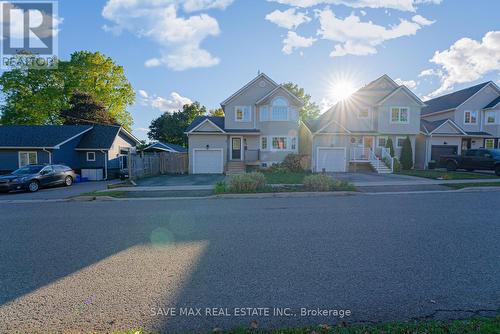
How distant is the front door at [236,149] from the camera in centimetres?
2283

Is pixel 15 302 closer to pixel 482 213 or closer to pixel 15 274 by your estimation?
pixel 15 274

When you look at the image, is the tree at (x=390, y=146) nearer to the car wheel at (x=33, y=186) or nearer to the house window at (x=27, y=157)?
the car wheel at (x=33, y=186)

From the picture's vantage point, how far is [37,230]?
6.10 m

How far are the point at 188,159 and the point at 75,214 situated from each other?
1500 cm

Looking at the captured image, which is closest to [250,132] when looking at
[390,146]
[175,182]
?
[175,182]

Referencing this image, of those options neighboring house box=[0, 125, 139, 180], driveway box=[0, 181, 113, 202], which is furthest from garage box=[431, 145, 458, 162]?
driveway box=[0, 181, 113, 202]

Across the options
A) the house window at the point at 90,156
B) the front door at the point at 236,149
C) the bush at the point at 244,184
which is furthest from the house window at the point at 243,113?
the house window at the point at 90,156

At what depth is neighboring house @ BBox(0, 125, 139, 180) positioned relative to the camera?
1969 cm

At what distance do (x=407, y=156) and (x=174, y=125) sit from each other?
40.1 m

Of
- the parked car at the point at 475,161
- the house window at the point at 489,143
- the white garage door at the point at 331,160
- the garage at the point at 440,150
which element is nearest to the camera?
the parked car at the point at 475,161

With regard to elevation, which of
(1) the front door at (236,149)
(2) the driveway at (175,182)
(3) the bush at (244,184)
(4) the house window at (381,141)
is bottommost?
(2) the driveway at (175,182)

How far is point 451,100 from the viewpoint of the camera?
91.0 ft

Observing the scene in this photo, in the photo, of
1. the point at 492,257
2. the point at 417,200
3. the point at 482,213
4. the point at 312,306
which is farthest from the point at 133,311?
the point at 417,200

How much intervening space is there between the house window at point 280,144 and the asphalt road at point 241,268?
15272mm
